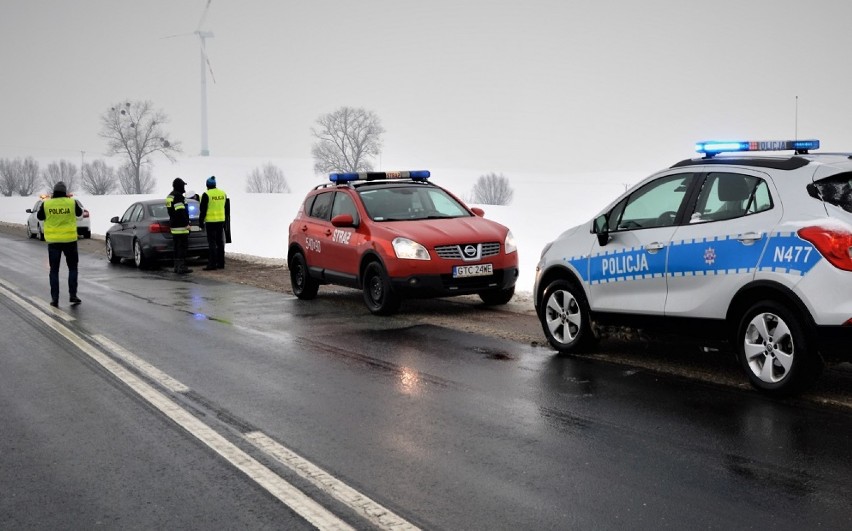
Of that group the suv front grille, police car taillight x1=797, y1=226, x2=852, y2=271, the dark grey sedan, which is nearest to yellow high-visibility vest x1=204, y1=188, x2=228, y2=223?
the dark grey sedan

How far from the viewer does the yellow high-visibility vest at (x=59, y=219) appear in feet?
45.0

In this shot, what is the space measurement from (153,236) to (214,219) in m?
2.16

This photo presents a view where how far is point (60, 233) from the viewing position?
13852 millimetres

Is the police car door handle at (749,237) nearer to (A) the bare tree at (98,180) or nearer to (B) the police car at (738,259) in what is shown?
(B) the police car at (738,259)

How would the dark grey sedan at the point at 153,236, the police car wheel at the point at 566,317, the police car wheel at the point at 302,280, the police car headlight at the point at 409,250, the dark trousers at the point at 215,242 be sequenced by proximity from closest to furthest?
the police car wheel at the point at 566,317
the police car headlight at the point at 409,250
the police car wheel at the point at 302,280
the dark trousers at the point at 215,242
the dark grey sedan at the point at 153,236

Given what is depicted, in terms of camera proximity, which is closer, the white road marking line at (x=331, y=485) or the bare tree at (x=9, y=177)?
the white road marking line at (x=331, y=485)

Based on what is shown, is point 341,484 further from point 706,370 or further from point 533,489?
point 706,370

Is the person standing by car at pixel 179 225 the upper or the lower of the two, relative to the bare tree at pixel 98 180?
lower

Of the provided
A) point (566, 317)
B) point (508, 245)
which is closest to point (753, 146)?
point (566, 317)

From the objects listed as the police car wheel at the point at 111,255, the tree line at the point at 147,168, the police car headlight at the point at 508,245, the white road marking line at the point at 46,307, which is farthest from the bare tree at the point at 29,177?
the police car headlight at the point at 508,245

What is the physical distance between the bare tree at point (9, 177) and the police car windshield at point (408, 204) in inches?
4225

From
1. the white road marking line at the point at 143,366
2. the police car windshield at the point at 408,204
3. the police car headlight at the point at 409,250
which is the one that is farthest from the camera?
the police car windshield at the point at 408,204

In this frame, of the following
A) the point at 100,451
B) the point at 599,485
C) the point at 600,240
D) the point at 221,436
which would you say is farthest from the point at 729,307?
the point at 100,451

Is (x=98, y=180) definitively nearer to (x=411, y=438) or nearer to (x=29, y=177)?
(x=29, y=177)
